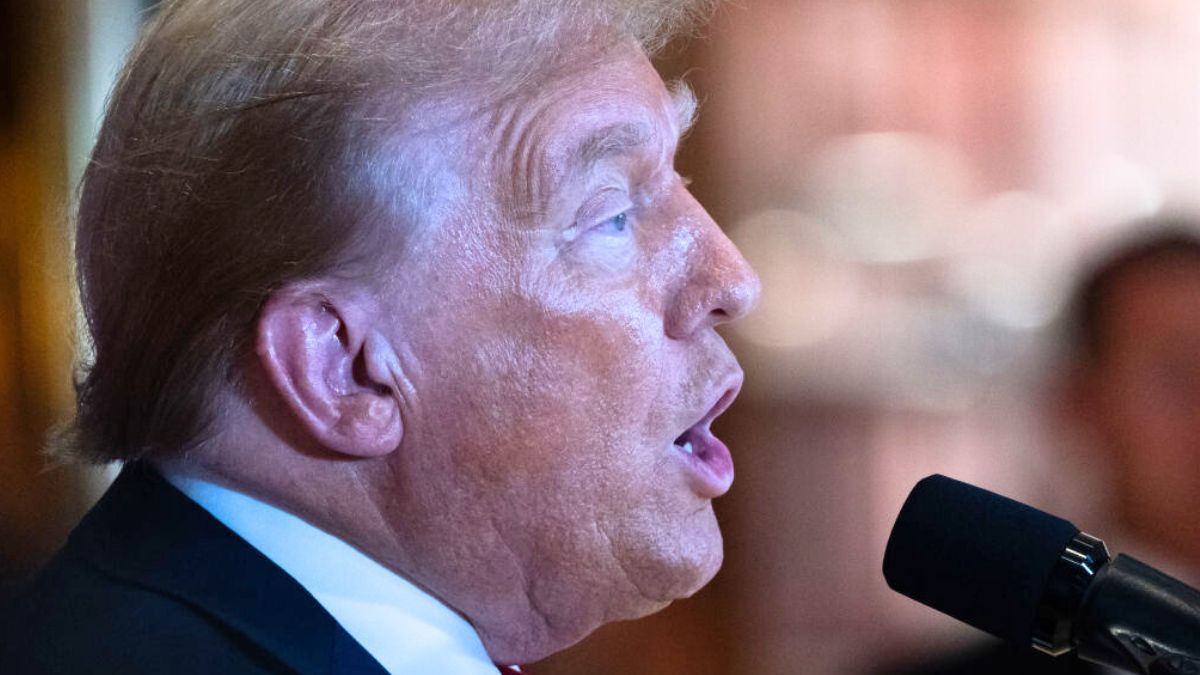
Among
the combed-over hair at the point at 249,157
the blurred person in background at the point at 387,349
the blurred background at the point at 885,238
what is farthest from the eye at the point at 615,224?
the blurred background at the point at 885,238

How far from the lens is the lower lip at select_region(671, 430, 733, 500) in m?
1.02

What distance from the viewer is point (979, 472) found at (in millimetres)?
2977

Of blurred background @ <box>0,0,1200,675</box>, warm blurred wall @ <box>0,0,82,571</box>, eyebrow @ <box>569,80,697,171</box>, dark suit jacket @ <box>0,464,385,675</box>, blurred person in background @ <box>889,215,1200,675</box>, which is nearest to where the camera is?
dark suit jacket @ <box>0,464,385,675</box>

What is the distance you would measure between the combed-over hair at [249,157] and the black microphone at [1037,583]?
0.43 meters

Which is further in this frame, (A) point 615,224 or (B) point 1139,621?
(A) point 615,224

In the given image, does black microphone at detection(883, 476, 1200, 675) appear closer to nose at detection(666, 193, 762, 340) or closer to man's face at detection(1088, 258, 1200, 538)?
nose at detection(666, 193, 762, 340)

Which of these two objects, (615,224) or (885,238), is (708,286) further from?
(885,238)

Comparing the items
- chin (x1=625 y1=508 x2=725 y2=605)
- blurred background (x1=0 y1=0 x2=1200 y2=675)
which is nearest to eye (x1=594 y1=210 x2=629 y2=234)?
chin (x1=625 y1=508 x2=725 y2=605)

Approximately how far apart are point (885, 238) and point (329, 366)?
229cm

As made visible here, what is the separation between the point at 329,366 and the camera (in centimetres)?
96

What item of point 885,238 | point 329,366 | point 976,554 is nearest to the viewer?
point 976,554

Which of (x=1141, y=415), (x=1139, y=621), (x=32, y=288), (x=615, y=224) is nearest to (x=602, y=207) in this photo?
(x=615, y=224)

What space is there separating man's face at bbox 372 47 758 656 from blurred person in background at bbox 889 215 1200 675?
130cm

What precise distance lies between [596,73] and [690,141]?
81.9 inches
